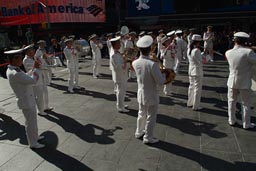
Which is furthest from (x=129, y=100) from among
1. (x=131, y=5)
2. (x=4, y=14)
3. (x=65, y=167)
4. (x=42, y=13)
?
(x=4, y=14)

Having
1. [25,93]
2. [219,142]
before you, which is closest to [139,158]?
[219,142]

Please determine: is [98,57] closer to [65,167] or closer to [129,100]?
[129,100]

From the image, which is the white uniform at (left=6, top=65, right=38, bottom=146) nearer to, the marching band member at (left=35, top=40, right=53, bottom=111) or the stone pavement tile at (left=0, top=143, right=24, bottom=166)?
the stone pavement tile at (left=0, top=143, right=24, bottom=166)

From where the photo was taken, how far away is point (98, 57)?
1116cm

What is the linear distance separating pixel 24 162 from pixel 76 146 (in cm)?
98

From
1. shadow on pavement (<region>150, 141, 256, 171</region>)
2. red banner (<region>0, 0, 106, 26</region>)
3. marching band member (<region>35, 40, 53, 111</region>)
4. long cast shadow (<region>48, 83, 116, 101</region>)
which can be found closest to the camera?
shadow on pavement (<region>150, 141, 256, 171</region>)

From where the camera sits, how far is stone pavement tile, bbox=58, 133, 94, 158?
459 centimetres

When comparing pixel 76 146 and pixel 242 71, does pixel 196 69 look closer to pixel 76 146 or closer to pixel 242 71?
pixel 242 71

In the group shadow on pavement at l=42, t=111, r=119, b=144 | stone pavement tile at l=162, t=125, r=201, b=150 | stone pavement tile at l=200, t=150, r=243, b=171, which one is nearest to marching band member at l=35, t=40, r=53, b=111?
shadow on pavement at l=42, t=111, r=119, b=144

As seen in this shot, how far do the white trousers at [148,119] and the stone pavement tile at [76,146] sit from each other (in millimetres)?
1091

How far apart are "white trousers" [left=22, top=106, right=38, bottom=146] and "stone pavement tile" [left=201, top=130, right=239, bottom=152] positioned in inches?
129

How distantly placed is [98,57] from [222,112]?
6.50m

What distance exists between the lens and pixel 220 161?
4.09 metres

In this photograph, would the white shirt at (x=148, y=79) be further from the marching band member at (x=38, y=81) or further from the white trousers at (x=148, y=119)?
the marching band member at (x=38, y=81)
